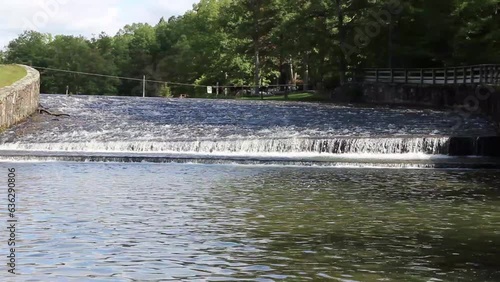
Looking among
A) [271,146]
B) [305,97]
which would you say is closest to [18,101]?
[271,146]

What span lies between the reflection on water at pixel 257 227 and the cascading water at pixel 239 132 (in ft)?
25.3

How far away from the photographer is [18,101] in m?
36.1

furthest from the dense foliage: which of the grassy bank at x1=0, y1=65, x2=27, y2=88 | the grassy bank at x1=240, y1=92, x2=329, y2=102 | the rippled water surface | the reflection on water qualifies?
the reflection on water

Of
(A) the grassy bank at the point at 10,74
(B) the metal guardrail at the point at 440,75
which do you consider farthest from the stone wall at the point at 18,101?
(B) the metal guardrail at the point at 440,75

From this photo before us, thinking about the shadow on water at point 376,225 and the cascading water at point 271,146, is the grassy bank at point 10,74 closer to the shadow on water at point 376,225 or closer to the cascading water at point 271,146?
the cascading water at point 271,146

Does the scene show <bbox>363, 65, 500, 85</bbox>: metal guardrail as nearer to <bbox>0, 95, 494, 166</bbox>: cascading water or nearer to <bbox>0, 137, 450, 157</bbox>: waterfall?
<bbox>0, 95, 494, 166</bbox>: cascading water

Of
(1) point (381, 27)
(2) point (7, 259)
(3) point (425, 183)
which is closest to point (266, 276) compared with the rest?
(2) point (7, 259)

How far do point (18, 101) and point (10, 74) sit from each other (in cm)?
602

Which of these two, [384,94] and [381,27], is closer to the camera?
[384,94]

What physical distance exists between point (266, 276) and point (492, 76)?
3250 centimetres

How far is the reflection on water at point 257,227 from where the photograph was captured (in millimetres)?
9766

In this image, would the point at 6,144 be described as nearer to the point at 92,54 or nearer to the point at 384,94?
the point at 384,94

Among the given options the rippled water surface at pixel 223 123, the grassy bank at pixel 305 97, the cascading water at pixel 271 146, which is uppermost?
the grassy bank at pixel 305 97

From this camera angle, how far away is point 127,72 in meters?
105
